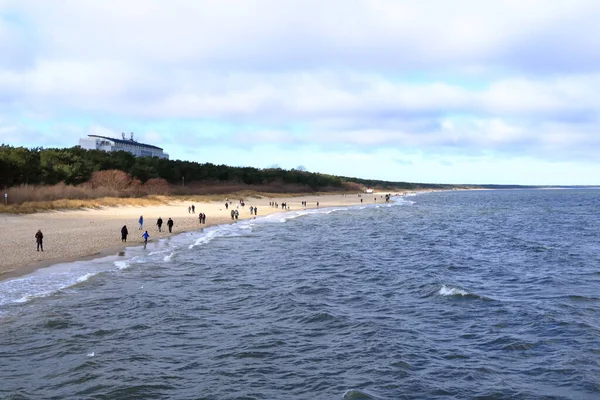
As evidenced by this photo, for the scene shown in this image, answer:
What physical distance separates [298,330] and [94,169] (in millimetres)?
73662

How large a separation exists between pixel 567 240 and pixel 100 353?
137 ft

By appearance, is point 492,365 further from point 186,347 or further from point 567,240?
point 567,240

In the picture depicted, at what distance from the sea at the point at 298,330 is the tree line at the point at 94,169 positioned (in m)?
39.7

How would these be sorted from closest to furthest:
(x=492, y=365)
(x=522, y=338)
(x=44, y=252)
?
1. (x=492, y=365)
2. (x=522, y=338)
3. (x=44, y=252)

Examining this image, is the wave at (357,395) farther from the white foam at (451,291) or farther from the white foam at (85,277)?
the white foam at (85,277)

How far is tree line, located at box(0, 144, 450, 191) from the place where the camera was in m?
58.8

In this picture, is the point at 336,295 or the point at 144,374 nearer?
the point at 144,374

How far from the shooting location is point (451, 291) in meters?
20.7

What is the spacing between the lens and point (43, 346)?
13.1 m

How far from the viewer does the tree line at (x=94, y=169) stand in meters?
58.8

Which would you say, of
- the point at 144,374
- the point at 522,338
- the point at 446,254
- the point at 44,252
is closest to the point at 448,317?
the point at 522,338

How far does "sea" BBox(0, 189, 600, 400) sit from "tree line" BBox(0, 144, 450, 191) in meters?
39.7

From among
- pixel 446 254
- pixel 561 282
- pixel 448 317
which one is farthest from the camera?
pixel 446 254

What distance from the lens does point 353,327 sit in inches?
614
